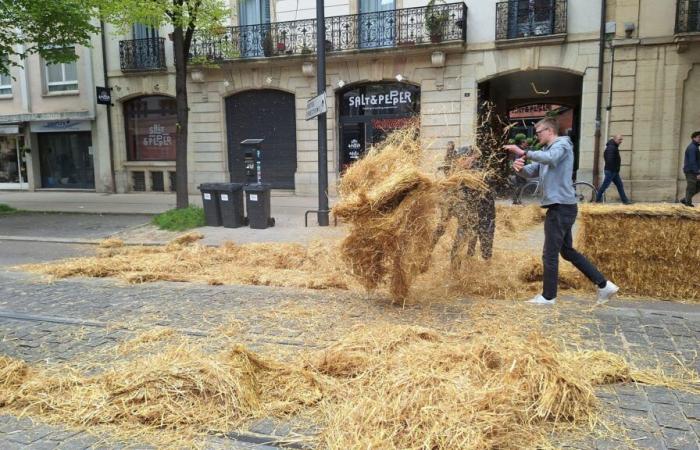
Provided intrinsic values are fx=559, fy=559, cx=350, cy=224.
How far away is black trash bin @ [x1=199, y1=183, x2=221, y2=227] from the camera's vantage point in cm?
1212

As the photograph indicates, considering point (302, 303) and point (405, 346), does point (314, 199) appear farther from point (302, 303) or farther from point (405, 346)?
point (405, 346)

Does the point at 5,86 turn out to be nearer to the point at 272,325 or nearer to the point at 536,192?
the point at 536,192

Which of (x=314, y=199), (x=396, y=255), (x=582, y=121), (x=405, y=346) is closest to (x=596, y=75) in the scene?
(x=582, y=121)

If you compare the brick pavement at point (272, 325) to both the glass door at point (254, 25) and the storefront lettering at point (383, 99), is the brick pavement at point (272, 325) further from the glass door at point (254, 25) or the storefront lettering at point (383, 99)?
the glass door at point (254, 25)

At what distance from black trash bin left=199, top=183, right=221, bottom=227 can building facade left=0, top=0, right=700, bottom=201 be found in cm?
411

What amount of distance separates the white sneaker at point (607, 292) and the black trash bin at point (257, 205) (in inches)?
297

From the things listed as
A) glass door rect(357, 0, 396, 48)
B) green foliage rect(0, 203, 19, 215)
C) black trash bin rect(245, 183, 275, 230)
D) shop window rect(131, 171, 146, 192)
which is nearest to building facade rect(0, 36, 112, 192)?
shop window rect(131, 171, 146, 192)

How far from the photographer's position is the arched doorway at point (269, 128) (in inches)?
753

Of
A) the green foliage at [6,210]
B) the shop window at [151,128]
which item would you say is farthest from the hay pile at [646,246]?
the shop window at [151,128]

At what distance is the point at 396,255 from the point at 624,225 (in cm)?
265

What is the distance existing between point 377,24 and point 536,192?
751 centimetres

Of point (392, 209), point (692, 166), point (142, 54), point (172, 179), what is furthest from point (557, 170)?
point (142, 54)

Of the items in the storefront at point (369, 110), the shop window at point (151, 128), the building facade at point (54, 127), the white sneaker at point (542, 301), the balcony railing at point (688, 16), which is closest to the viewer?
the white sneaker at point (542, 301)

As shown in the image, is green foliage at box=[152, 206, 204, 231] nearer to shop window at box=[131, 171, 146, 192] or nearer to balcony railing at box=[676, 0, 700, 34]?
shop window at box=[131, 171, 146, 192]
